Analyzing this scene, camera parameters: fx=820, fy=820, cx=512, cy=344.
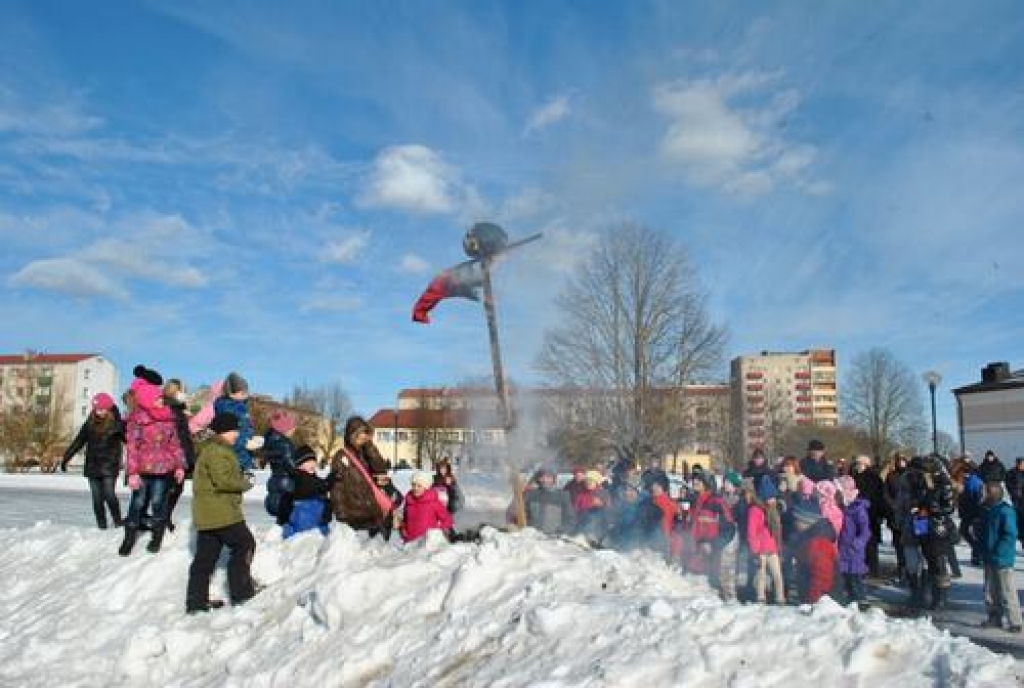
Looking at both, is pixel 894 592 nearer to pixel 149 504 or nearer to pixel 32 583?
pixel 149 504

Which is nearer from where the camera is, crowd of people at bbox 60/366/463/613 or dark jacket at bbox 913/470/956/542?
crowd of people at bbox 60/366/463/613

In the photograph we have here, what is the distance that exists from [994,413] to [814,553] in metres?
57.0

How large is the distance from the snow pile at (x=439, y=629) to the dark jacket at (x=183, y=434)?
794mm

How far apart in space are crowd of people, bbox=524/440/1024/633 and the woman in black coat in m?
5.71

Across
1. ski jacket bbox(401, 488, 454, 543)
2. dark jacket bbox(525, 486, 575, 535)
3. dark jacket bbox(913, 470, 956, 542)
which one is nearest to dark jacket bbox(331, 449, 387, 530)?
ski jacket bbox(401, 488, 454, 543)

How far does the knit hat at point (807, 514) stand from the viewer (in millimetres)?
9523

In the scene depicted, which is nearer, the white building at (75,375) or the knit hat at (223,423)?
the knit hat at (223,423)

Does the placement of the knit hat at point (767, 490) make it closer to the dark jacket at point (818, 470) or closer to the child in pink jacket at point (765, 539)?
the child in pink jacket at point (765, 539)

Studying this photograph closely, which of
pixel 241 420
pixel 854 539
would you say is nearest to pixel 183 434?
pixel 241 420

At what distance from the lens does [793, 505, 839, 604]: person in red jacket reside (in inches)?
368

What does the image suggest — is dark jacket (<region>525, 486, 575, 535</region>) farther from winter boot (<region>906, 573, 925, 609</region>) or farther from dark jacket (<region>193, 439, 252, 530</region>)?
dark jacket (<region>193, 439, 252, 530</region>)

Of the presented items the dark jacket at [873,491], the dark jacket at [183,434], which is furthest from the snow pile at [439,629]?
the dark jacket at [873,491]

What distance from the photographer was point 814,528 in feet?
31.2

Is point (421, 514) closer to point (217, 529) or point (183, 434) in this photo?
point (217, 529)
